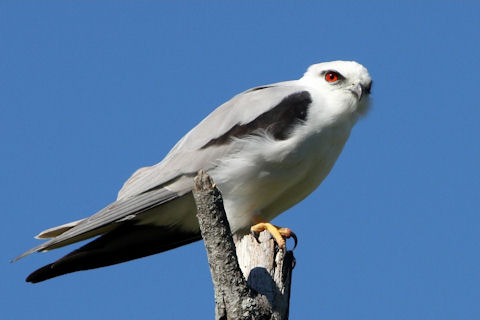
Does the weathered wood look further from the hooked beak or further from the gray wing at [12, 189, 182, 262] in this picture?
the hooked beak

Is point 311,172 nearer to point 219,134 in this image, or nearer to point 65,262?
point 219,134

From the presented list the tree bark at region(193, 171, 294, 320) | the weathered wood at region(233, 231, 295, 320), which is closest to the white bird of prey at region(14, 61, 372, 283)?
the weathered wood at region(233, 231, 295, 320)

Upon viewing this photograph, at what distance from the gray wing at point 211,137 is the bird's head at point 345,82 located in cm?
24

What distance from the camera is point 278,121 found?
5910mm

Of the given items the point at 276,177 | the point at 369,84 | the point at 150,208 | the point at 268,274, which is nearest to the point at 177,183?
the point at 150,208

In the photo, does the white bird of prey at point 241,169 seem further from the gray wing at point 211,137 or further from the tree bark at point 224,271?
the tree bark at point 224,271

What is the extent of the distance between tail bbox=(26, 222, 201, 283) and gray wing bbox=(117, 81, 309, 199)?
1.27 feet

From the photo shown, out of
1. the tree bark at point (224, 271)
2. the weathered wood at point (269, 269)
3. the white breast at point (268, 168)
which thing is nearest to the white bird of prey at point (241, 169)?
the white breast at point (268, 168)

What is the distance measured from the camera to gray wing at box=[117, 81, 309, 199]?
19.8 ft

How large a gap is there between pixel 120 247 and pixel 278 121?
1903mm

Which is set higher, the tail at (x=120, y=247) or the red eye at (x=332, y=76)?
the red eye at (x=332, y=76)

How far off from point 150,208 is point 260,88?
1.49 meters

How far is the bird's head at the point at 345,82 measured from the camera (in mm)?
6273

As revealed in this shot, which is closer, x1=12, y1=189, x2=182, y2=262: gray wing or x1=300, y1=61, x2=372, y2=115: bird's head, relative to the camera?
x1=12, y1=189, x2=182, y2=262: gray wing
